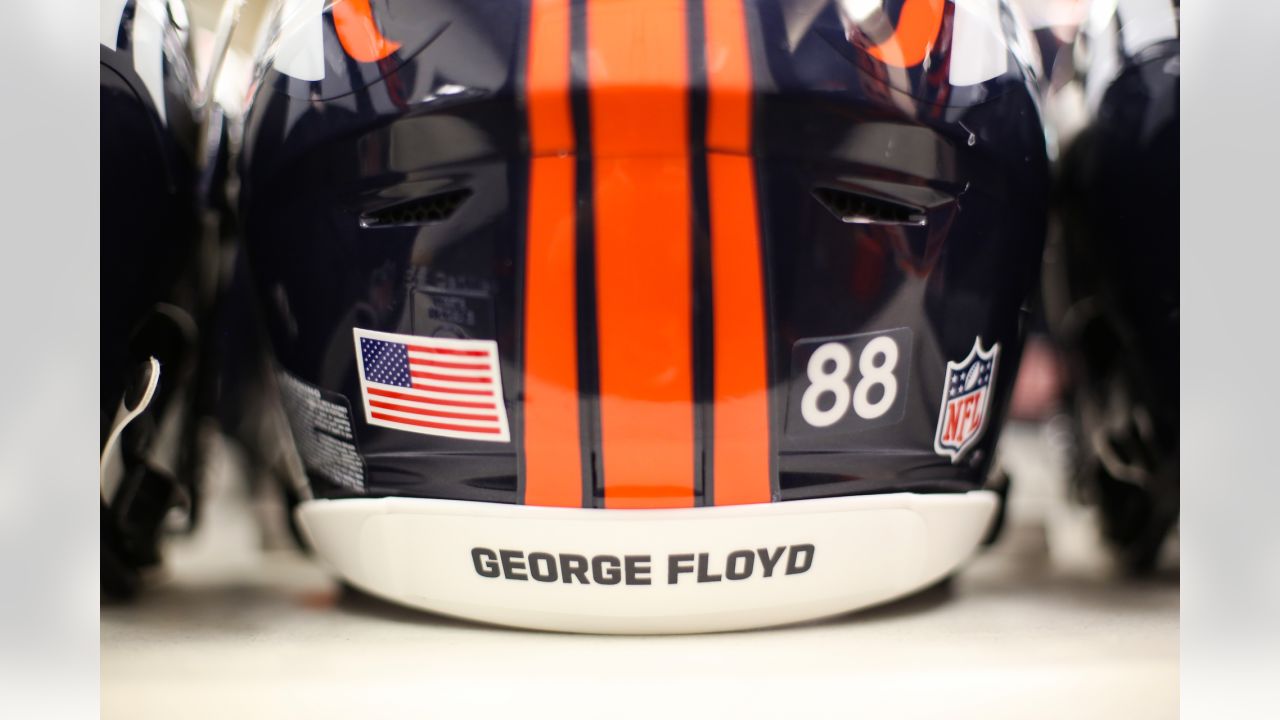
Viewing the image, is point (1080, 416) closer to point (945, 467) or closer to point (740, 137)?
point (945, 467)

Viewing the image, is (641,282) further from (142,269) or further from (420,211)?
(142,269)

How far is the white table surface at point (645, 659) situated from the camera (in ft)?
2.04

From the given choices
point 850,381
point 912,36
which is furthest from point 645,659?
point 912,36

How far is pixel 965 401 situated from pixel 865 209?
179 millimetres

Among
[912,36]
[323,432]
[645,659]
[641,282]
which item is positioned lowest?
[645,659]

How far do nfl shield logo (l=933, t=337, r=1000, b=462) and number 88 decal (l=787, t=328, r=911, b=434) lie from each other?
1.9 inches

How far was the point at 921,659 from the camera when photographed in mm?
692

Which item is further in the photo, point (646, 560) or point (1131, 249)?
point (1131, 249)

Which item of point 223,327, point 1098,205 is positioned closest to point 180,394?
point 223,327

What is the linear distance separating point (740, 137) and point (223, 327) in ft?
1.88

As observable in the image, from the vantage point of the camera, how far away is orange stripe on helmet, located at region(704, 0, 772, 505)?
2.15 feet

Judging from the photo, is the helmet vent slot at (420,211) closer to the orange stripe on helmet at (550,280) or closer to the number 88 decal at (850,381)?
the orange stripe on helmet at (550,280)

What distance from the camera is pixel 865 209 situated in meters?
0.71

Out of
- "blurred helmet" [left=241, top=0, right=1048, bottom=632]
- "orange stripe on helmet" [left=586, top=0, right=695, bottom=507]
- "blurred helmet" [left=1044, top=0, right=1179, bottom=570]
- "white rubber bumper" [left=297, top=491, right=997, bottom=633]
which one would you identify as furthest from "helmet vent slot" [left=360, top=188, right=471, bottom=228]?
"blurred helmet" [left=1044, top=0, right=1179, bottom=570]
